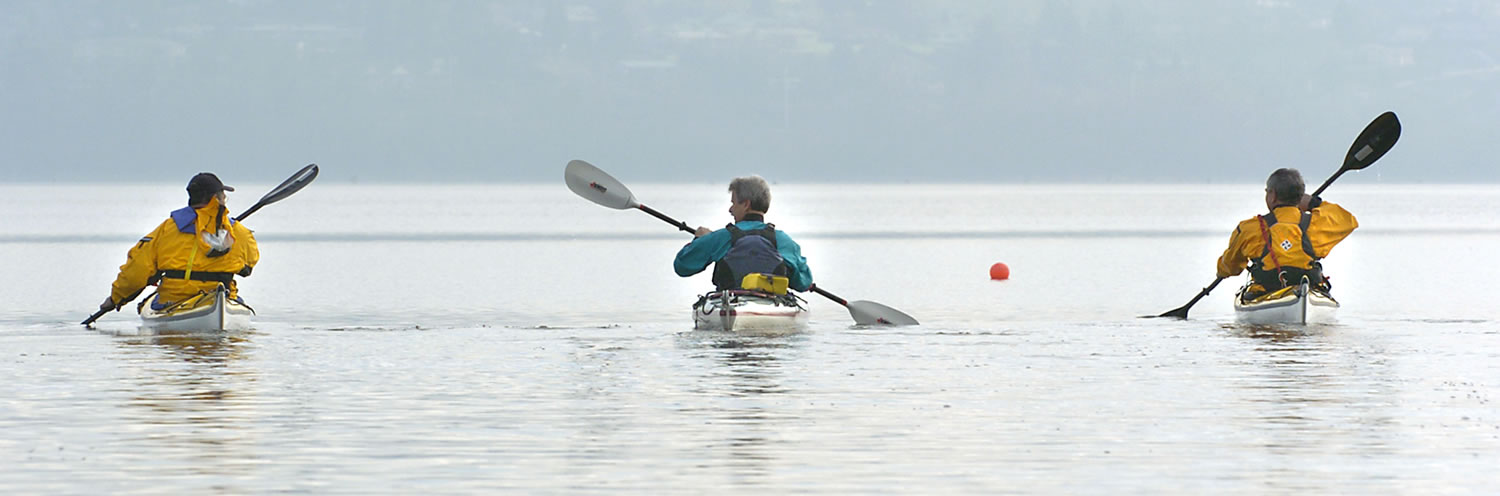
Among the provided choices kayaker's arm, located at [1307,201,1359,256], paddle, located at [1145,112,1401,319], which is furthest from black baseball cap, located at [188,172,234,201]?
paddle, located at [1145,112,1401,319]

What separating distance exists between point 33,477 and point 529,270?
30521mm

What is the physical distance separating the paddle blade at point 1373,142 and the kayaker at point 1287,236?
3218mm

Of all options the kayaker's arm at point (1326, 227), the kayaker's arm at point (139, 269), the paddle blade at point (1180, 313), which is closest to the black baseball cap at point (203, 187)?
the kayaker's arm at point (139, 269)

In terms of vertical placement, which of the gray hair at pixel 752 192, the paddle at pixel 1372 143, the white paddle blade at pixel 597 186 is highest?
the paddle at pixel 1372 143

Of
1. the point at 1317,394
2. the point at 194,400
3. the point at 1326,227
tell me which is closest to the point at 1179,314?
the point at 1326,227

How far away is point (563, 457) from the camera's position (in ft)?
38.2

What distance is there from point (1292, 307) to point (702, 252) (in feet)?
18.3

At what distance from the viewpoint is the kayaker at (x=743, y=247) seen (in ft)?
65.9

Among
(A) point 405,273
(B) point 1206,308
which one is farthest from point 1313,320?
(A) point 405,273

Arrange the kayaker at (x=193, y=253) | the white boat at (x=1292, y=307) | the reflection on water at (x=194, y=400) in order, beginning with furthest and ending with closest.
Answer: the white boat at (x=1292, y=307) < the kayaker at (x=193, y=253) < the reflection on water at (x=194, y=400)

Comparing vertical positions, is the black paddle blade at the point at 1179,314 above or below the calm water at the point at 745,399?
above

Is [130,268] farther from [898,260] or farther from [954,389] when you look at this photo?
[898,260]

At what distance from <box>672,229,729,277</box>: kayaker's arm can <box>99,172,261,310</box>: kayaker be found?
3.82 m

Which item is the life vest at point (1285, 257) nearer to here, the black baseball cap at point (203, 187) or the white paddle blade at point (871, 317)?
the white paddle blade at point (871, 317)
